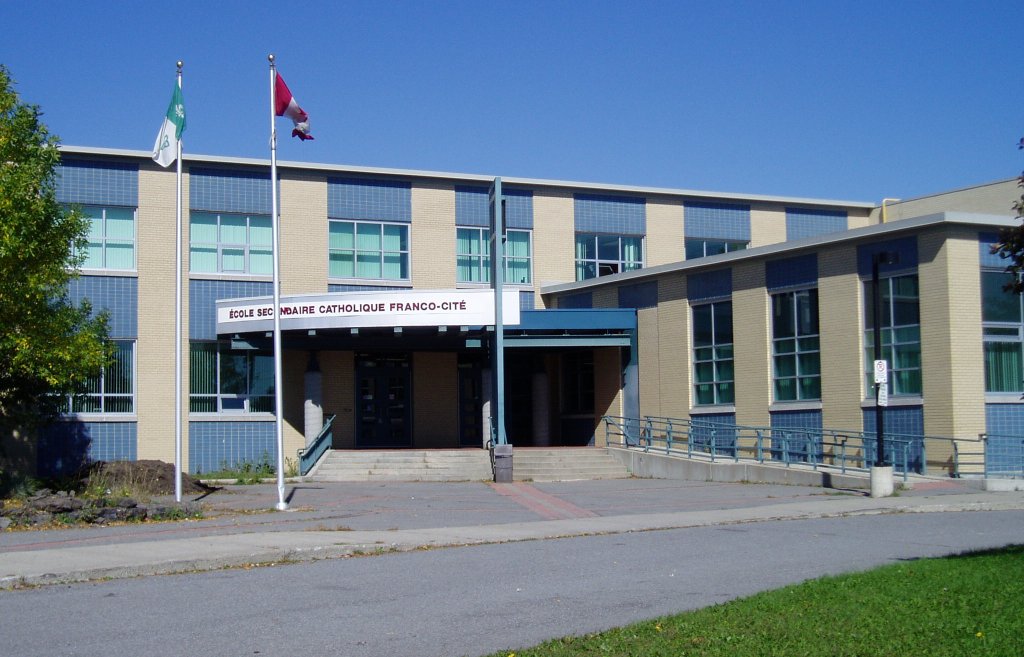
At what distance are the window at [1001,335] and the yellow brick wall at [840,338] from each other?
2939 mm

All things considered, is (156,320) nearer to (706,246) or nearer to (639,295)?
(639,295)

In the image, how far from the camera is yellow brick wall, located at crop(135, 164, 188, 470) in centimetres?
3272

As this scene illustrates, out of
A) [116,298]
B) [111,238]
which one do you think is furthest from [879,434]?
[111,238]

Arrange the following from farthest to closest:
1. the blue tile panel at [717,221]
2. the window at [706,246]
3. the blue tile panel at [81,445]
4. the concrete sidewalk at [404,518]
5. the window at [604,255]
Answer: the window at [706,246] → the blue tile panel at [717,221] → the window at [604,255] → the blue tile panel at [81,445] → the concrete sidewalk at [404,518]

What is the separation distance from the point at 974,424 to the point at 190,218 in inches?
915

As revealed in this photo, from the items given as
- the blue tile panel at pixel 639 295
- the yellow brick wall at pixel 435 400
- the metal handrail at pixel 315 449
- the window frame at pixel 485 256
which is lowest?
the metal handrail at pixel 315 449

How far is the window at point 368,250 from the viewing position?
35.4 meters

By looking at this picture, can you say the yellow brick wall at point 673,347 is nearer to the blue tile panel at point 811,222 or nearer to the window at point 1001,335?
the window at point 1001,335

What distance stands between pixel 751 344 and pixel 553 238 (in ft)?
32.3

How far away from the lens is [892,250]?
86.4 ft

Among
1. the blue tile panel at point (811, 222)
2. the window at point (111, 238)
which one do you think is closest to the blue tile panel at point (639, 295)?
the blue tile panel at point (811, 222)

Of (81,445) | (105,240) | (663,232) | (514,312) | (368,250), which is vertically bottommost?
(81,445)

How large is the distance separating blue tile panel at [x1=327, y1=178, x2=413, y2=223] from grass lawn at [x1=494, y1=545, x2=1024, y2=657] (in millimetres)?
27225

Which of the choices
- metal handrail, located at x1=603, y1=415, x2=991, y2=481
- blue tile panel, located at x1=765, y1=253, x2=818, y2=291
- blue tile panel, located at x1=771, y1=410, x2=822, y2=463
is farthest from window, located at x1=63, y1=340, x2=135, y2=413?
blue tile panel, located at x1=765, y1=253, x2=818, y2=291
